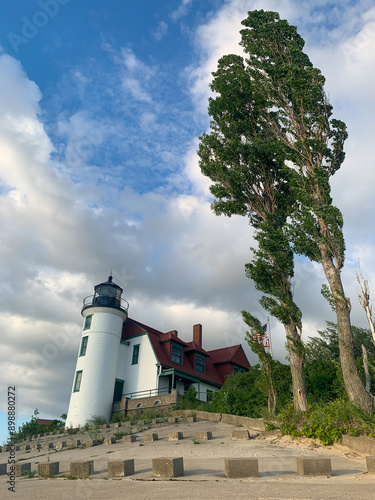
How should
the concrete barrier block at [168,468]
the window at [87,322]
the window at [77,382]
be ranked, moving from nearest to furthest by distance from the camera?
the concrete barrier block at [168,468]
the window at [77,382]
the window at [87,322]

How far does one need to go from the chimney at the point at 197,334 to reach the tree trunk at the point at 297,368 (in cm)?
2041

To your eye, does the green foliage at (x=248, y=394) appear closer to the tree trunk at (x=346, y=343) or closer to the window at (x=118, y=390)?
the tree trunk at (x=346, y=343)

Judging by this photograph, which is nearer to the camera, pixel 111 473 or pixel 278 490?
pixel 278 490

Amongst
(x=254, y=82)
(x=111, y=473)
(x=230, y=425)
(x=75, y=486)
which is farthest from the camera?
(x=254, y=82)

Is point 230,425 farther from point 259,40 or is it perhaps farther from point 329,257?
point 259,40

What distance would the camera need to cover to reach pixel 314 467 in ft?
23.5

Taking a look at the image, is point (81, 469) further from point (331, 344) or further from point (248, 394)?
point (331, 344)

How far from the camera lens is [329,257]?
47.3 ft

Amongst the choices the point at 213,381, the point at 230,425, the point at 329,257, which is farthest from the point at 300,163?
the point at 213,381

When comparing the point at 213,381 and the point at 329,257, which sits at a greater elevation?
the point at 329,257

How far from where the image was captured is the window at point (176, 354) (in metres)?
29.7

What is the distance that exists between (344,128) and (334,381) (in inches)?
452

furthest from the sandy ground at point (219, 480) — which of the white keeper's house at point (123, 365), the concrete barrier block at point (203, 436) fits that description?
the white keeper's house at point (123, 365)

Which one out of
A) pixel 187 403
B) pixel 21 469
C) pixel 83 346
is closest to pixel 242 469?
pixel 21 469
